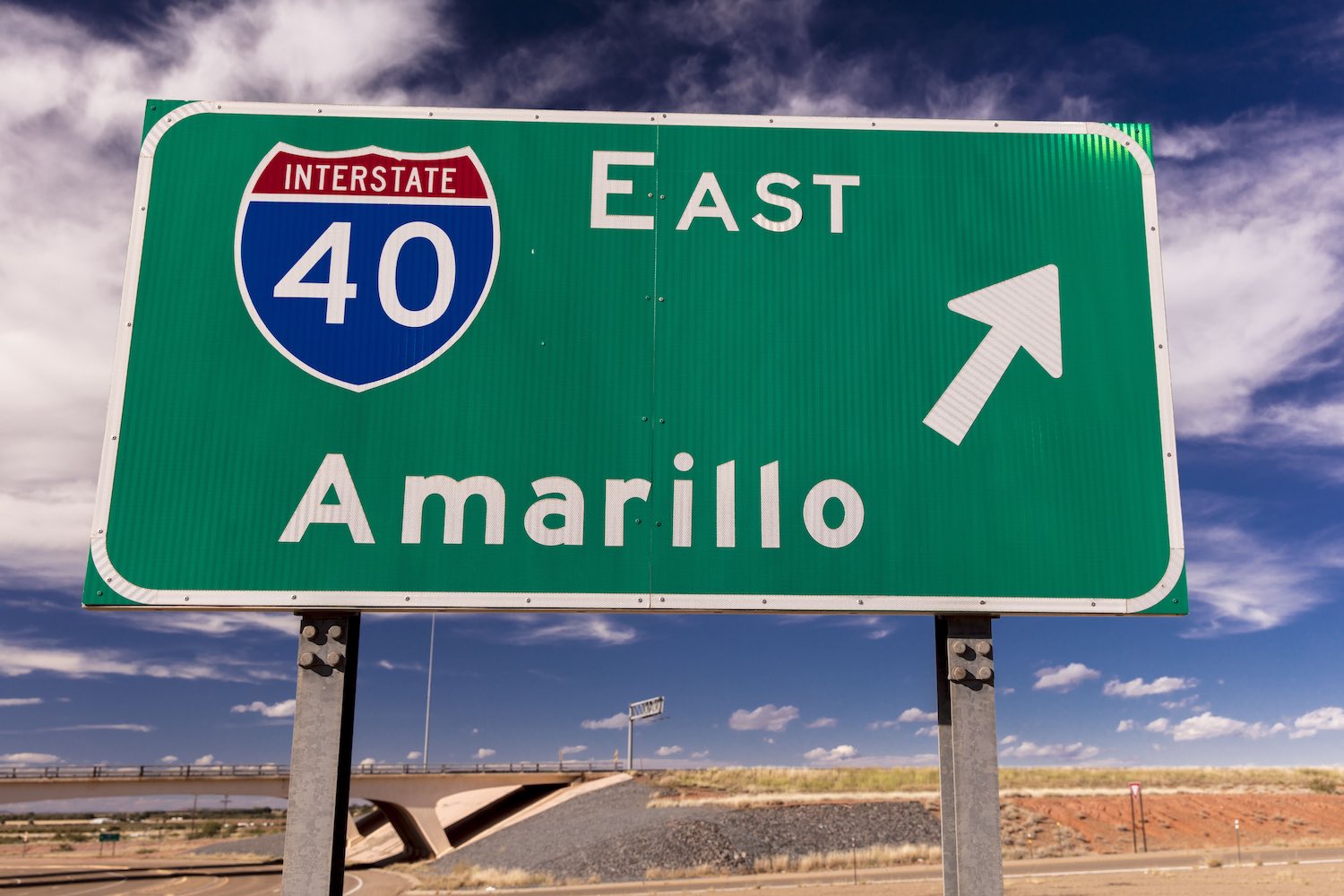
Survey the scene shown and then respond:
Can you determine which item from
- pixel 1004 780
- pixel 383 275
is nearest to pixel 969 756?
pixel 383 275

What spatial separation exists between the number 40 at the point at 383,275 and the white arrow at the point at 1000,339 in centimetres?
428

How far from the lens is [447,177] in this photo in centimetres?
906

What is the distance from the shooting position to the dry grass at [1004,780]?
6569 centimetres

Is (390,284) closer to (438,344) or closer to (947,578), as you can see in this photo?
(438,344)

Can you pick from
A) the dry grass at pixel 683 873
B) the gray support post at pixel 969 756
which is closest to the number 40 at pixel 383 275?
the gray support post at pixel 969 756

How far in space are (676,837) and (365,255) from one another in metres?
45.6

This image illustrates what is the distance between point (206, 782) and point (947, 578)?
207 feet

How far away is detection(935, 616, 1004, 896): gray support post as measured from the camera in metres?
7.72

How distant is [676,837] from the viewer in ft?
163

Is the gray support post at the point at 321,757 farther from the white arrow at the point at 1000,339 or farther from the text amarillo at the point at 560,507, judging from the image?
the white arrow at the point at 1000,339

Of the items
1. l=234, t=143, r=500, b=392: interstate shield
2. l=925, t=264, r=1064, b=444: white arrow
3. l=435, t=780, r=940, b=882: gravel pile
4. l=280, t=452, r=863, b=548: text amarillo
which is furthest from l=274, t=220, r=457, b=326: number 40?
l=435, t=780, r=940, b=882: gravel pile

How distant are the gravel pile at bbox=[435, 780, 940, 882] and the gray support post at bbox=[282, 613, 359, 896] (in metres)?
41.0

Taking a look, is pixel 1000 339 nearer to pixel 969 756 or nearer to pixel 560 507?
pixel 969 756

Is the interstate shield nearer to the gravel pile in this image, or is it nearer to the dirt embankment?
the gravel pile
